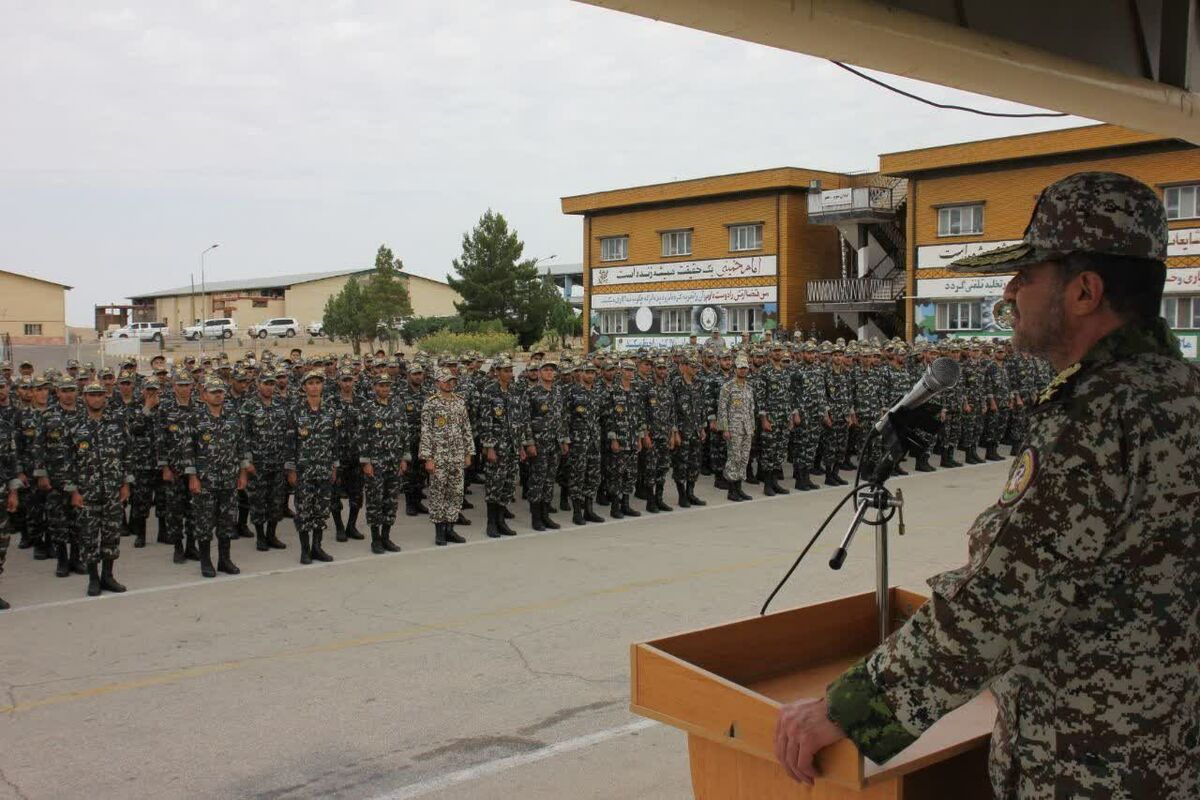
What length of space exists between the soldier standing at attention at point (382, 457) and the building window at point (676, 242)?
29.7m

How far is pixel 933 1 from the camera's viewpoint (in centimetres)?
466

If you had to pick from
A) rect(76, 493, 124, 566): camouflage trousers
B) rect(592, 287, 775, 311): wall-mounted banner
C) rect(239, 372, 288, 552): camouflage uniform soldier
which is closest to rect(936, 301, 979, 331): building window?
rect(592, 287, 775, 311): wall-mounted banner

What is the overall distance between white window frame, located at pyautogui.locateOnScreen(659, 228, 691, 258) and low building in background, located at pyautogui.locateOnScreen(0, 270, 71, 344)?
106 feet

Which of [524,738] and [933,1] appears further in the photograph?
[524,738]

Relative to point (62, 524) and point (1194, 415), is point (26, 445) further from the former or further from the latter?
point (1194, 415)

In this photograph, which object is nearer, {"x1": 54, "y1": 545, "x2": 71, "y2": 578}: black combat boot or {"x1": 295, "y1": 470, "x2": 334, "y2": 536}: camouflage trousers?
{"x1": 54, "y1": 545, "x2": 71, "y2": 578}: black combat boot

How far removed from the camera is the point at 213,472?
30.9ft

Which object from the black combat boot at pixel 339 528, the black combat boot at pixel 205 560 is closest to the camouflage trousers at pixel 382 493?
the black combat boot at pixel 339 528

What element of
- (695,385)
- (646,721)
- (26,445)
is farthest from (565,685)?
(695,385)

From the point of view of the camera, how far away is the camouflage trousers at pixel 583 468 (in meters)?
12.2

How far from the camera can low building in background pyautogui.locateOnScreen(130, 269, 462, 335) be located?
74375 mm

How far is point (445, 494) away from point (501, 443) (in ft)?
3.25

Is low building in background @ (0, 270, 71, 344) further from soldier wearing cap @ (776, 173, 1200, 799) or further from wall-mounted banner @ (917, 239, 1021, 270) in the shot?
soldier wearing cap @ (776, 173, 1200, 799)

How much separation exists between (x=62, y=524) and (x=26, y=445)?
4.61 ft
